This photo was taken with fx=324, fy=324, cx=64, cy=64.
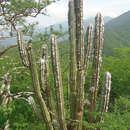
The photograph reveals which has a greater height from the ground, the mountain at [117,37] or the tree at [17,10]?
the tree at [17,10]

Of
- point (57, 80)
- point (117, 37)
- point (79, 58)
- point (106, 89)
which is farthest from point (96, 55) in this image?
point (117, 37)

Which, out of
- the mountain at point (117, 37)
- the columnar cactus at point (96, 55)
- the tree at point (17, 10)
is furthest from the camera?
the mountain at point (117, 37)

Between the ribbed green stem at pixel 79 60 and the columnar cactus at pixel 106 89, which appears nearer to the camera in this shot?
the ribbed green stem at pixel 79 60

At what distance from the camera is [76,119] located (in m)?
7.22

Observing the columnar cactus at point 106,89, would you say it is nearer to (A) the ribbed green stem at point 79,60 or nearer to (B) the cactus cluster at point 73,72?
(B) the cactus cluster at point 73,72

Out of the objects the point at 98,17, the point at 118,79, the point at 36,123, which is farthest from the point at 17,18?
the point at 98,17

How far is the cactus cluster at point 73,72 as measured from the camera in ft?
21.3

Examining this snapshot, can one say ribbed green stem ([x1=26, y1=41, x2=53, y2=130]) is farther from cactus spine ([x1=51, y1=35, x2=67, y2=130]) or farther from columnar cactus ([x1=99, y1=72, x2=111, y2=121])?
columnar cactus ([x1=99, y1=72, x2=111, y2=121])

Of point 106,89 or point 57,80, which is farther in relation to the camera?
point 106,89

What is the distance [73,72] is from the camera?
672 centimetres

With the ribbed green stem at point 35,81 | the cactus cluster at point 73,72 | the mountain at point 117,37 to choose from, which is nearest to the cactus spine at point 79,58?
the cactus cluster at point 73,72

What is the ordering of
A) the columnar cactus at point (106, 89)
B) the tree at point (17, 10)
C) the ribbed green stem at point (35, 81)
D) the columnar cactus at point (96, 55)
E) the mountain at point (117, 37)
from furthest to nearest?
1. the mountain at point (117, 37)
2. the tree at point (17, 10)
3. the columnar cactus at point (106, 89)
4. the columnar cactus at point (96, 55)
5. the ribbed green stem at point (35, 81)

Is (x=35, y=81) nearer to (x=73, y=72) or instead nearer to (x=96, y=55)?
(x=73, y=72)

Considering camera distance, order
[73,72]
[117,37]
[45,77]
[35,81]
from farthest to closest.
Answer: [117,37] < [45,77] < [73,72] < [35,81]
